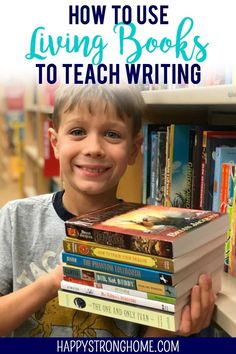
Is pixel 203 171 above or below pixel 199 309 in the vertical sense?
above

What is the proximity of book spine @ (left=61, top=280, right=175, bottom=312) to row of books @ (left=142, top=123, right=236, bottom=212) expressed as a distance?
0.91 feet

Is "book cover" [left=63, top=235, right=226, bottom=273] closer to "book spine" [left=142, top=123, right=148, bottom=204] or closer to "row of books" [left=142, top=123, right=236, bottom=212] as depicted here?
"row of books" [left=142, top=123, right=236, bottom=212]

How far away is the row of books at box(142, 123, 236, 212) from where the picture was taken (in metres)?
0.86

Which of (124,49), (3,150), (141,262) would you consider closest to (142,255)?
(141,262)

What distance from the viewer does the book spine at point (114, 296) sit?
0.61 metres

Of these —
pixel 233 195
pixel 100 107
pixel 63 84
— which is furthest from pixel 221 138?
pixel 63 84

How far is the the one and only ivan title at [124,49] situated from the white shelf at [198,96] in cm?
12

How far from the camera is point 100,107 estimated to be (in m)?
0.86

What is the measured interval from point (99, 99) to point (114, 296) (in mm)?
397

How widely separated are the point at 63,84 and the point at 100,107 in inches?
5.2

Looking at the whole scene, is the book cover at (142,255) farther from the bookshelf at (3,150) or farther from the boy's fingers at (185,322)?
the bookshelf at (3,150)

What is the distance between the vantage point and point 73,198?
0.92 meters

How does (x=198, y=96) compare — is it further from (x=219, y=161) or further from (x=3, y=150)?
(x=3, y=150)

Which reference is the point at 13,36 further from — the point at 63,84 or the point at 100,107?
the point at 100,107
